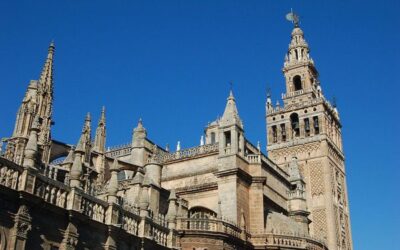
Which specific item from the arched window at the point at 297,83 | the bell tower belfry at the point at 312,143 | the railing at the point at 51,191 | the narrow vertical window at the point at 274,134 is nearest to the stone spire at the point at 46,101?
the railing at the point at 51,191

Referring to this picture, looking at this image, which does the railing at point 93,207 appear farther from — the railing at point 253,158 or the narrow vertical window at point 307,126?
the narrow vertical window at point 307,126

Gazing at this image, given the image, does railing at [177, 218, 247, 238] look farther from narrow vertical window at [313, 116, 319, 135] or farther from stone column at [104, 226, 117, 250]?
narrow vertical window at [313, 116, 319, 135]

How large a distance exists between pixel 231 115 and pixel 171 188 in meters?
6.77

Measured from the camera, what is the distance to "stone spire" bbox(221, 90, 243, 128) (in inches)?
1347

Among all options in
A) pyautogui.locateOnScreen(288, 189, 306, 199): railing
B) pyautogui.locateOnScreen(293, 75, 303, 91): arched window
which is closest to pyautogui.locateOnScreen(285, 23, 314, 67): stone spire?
pyautogui.locateOnScreen(293, 75, 303, 91): arched window

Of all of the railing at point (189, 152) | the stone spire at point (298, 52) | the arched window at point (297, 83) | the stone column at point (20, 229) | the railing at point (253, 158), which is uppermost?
the stone spire at point (298, 52)

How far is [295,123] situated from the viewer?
5900cm

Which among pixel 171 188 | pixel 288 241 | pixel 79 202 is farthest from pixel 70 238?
pixel 171 188

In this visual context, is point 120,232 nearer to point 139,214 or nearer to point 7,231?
point 139,214

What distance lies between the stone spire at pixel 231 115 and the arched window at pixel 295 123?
79.1ft

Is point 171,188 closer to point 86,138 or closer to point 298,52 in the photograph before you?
point 86,138

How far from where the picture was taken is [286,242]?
104 ft

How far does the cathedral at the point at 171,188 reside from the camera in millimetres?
18375

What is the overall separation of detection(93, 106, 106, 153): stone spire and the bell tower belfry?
22.7 metres
